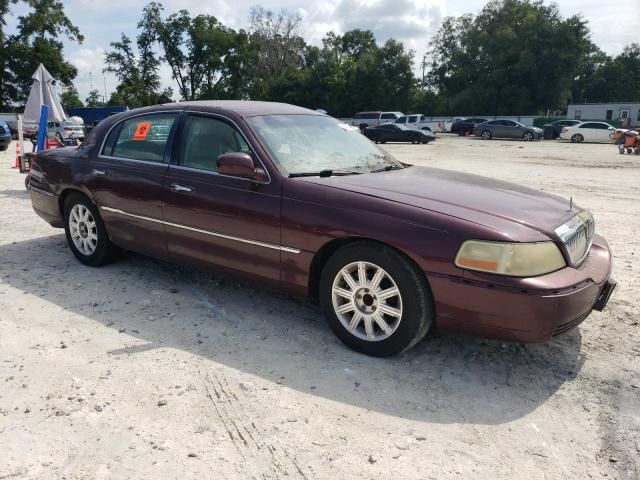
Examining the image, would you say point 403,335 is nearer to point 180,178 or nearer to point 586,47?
point 180,178

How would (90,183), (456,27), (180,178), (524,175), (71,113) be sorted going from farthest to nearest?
(456,27) < (71,113) < (524,175) < (90,183) < (180,178)

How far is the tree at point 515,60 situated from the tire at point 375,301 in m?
57.7

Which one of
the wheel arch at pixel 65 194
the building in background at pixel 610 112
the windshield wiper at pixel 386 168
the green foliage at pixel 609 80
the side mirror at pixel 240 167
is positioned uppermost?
the green foliage at pixel 609 80

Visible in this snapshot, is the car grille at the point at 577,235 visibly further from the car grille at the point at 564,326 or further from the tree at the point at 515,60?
the tree at the point at 515,60

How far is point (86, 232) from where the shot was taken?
5168 mm

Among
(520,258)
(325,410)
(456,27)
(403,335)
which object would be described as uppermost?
(456,27)

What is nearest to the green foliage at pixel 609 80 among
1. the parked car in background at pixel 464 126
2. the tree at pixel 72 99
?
the parked car in background at pixel 464 126

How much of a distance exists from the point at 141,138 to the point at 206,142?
0.82 metres

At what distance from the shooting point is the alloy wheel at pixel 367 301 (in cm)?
329

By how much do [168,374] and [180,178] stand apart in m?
1.66

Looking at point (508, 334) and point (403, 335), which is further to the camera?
point (403, 335)

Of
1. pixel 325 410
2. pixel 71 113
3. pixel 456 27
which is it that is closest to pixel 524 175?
pixel 325 410

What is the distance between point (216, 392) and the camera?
3.03 metres

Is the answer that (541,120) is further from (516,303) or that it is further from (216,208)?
(516,303)
